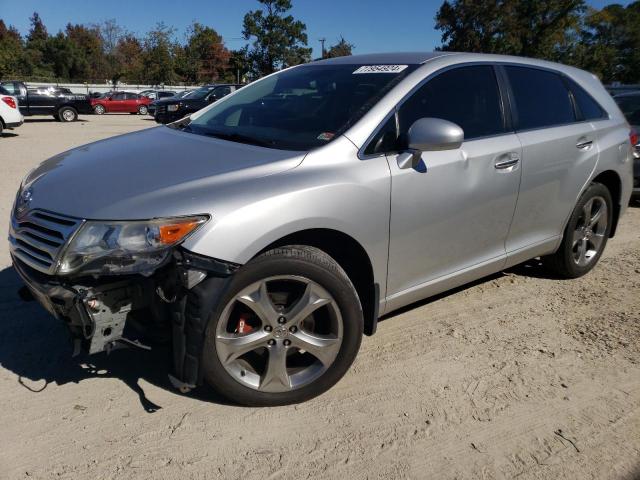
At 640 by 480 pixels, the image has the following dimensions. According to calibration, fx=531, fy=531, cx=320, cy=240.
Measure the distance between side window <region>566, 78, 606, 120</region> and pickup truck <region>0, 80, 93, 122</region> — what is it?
21439 mm

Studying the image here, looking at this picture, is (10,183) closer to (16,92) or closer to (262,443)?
(262,443)

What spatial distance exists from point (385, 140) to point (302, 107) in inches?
27.3

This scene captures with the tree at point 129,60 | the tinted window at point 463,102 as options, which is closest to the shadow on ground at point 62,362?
the tinted window at point 463,102

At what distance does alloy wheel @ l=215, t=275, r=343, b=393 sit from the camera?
252cm

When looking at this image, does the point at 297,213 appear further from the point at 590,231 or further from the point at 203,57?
the point at 203,57

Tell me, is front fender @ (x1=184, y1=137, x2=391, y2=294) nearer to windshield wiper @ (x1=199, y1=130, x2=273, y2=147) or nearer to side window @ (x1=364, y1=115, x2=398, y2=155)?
side window @ (x1=364, y1=115, x2=398, y2=155)

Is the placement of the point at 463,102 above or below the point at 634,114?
above

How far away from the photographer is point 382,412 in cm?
270

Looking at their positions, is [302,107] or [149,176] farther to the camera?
[302,107]

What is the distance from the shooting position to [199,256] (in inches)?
89.4

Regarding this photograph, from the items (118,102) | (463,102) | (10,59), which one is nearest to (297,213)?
(463,102)

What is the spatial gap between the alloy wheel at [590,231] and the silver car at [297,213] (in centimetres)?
47

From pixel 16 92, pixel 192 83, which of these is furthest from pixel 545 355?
pixel 192 83

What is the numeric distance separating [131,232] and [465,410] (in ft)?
A: 6.08
